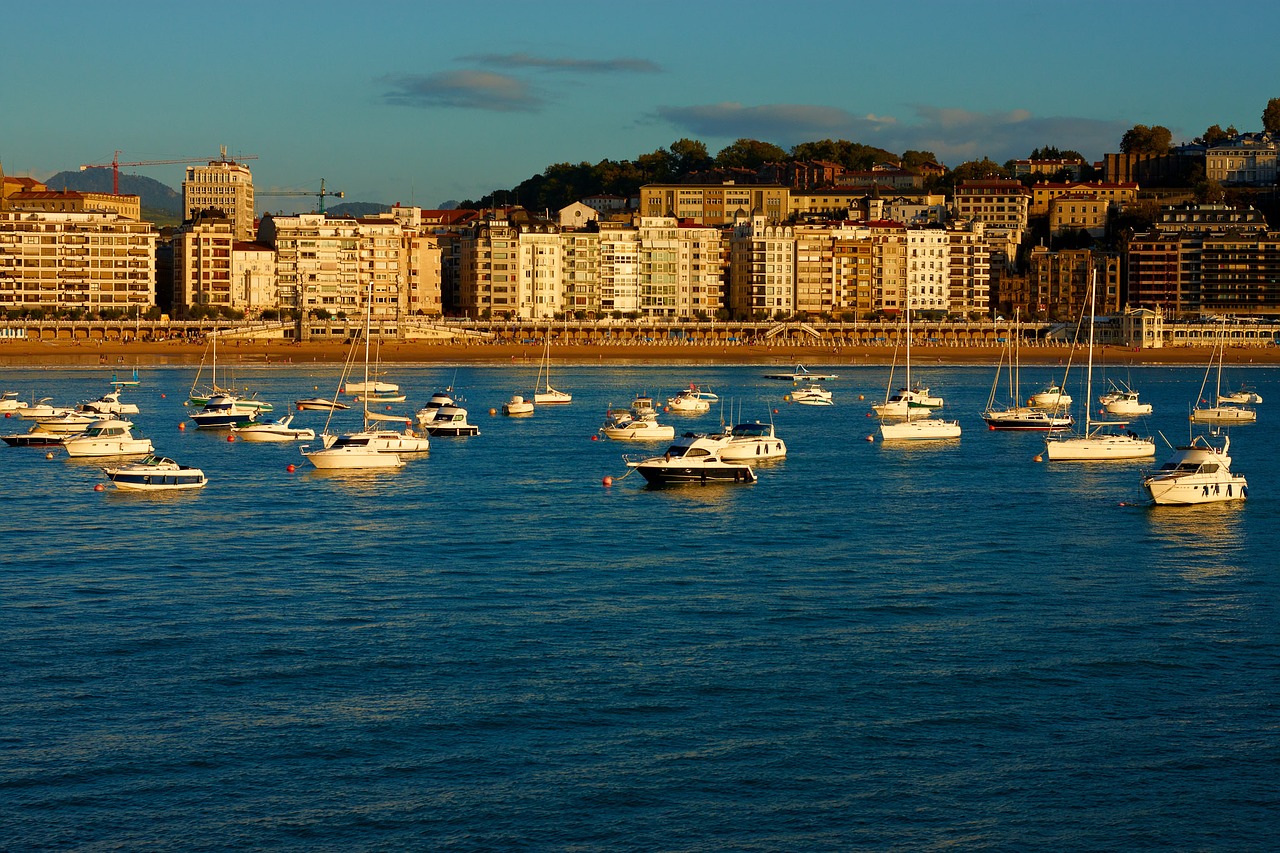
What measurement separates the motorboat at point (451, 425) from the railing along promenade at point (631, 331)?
7920 cm

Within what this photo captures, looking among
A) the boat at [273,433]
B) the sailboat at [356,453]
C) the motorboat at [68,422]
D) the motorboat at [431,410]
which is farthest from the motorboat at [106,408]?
the sailboat at [356,453]

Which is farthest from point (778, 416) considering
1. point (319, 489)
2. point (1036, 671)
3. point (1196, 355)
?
point (1196, 355)

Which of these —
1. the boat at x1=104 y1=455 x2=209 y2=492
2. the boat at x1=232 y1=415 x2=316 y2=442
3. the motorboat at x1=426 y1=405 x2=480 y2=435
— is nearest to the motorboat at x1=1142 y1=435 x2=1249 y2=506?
the boat at x1=104 y1=455 x2=209 y2=492

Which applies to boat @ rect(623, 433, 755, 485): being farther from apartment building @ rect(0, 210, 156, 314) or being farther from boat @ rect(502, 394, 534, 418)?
apartment building @ rect(0, 210, 156, 314)

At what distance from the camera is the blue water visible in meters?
21.1

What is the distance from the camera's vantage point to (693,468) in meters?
53.9

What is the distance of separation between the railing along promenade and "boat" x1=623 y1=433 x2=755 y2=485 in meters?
101

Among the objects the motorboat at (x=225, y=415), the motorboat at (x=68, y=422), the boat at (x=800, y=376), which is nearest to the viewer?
the motorboat at (x=68, y=422)

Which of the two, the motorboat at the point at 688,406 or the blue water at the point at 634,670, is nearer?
the blue water at the point at 634,670

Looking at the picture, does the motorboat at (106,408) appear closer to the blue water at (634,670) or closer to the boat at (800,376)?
the blue water at (634,670)

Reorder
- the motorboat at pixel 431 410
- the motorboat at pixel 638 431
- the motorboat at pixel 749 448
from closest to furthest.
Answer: the motorboat at pixel 749 448
the motorboat at pixel 638 431
the motorboat at pixel 431 410

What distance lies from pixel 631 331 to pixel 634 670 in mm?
143785

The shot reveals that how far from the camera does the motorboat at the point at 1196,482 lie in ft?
161

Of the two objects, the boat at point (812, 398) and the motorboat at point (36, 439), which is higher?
the boat at point (812, 398)
